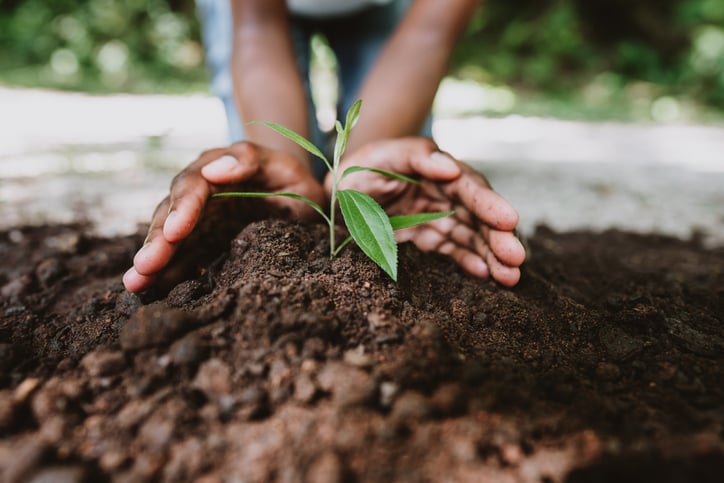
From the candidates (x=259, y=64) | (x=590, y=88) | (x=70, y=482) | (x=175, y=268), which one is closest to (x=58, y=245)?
(x=175, y=268)

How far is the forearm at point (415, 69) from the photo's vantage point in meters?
2.49

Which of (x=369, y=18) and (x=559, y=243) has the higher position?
(x=369, y=18)

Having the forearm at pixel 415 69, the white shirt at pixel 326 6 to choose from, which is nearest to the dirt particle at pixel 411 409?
the forearm at pixel 415 69

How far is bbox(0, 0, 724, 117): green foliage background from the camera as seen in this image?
27.4 feet

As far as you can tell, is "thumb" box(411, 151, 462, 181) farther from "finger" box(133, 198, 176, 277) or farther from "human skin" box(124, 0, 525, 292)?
"finger" box(133, 198, 176, 277)

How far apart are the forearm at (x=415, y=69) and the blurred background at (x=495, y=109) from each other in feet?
2.86

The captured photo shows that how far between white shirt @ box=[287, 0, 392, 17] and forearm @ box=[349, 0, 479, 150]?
2.06 ft

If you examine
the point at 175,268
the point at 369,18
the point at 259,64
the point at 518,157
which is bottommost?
the point at 518,157

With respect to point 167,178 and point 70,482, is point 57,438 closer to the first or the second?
point 70,482

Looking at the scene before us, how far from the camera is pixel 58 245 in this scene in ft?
6.54

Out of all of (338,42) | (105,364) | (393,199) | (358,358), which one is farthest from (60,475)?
(338,42)

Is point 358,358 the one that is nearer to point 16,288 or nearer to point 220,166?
point 220,166

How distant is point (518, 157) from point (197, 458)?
4.11 m

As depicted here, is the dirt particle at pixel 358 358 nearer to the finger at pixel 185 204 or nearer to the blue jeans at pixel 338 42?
the finger at pixel 185 204
